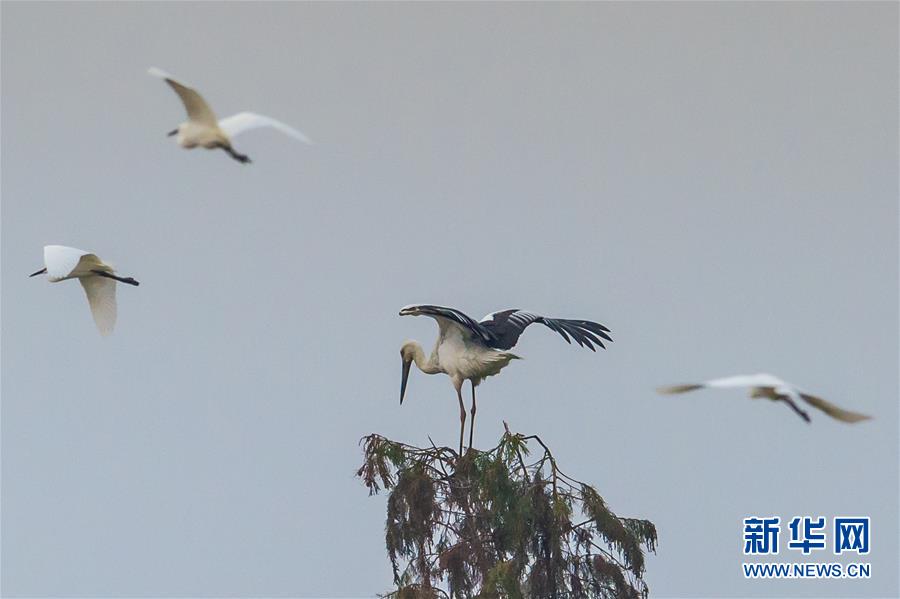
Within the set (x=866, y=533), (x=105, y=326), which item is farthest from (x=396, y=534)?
(x=866, y=533)

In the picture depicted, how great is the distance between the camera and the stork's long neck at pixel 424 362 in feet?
88.0

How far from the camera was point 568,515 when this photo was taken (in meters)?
25.8

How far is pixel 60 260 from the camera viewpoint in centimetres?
2344

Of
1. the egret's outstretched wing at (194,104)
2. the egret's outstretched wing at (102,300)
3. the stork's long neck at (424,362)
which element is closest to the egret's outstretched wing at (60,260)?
the egret's outstretched wing at (102,300)

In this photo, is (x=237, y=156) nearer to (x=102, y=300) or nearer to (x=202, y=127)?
(x=202, y=127)

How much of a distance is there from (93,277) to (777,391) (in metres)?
6.53

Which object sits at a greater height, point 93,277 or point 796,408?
point 93,277

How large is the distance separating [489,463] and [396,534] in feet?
3.32

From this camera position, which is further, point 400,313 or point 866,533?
point 866,533

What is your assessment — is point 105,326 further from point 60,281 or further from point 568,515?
point 568,515

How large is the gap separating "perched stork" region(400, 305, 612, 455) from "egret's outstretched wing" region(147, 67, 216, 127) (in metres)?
4.96

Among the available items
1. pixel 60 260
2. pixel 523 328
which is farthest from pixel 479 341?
pixel 60 260

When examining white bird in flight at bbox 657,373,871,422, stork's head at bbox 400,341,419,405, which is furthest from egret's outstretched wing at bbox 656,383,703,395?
stork's head at bbox 400,341,419,405

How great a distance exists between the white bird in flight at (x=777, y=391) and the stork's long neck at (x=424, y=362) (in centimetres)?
616
